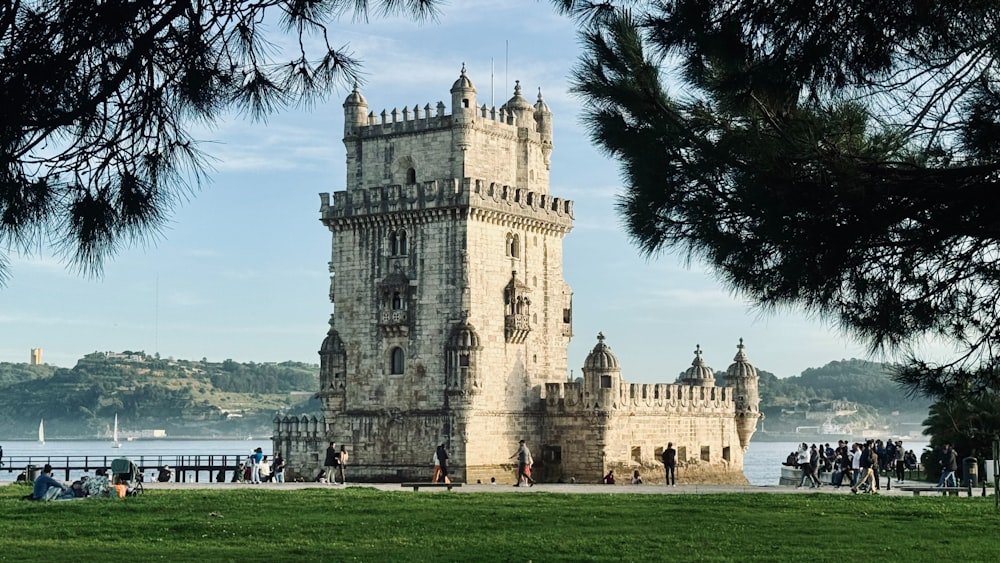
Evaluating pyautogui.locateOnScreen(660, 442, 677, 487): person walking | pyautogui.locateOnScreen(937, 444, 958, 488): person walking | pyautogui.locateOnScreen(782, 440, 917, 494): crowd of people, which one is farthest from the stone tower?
pyautogui.locateOnScreen(937, 444, 958, 488): person walking

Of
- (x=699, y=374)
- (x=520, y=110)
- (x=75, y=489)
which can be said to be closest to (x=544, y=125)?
(x=520, y=110)

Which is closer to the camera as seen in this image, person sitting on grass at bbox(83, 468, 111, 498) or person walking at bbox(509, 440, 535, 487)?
person sitting on grass at bbox(83, 468, 111, 498)

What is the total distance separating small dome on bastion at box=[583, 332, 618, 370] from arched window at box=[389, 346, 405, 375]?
22.1 ft

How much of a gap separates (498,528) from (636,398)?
29.7m

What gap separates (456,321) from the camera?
5494 cm

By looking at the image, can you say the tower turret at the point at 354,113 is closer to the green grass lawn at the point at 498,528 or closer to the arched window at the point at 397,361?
the arched window at the point at 397,361

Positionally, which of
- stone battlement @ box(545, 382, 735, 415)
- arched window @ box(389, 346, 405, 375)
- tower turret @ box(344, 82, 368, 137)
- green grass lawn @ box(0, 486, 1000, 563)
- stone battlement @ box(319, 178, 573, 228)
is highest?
tower turret @ box(344, 82, 368, 137)

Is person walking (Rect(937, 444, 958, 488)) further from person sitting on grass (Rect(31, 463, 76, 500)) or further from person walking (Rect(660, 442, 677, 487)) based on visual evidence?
person sitting on grass (Rect(31, 463, 76, 500))

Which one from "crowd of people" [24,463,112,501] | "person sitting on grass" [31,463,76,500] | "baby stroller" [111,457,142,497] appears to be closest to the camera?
"person sitting on grass" [31,463,76,500]

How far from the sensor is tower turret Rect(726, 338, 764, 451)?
66.0 m

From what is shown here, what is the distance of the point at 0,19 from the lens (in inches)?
621

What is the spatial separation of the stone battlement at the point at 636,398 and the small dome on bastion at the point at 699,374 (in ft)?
11.9

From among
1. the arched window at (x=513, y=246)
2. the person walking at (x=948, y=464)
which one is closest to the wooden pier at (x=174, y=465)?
the arched window at (x=513, y=246)

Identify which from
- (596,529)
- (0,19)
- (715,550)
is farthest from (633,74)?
(596,529)
